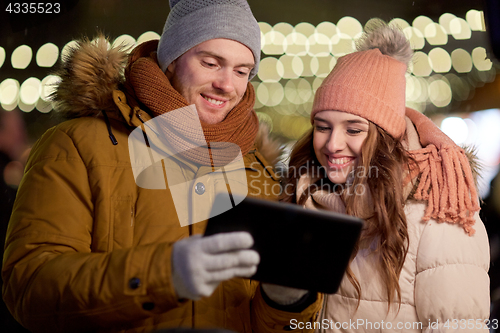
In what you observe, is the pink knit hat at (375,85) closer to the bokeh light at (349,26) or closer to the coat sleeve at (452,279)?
the coat sleeve at (452,279)

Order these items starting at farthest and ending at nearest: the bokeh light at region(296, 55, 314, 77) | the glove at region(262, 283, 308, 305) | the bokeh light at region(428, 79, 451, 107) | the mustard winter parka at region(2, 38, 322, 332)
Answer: the bokeh light at region(428, 79, 451, 107) → the bokeh light at region(296, 55, 314, 77) → the glove at region(262, 283, 308, 305) → the mustard winter parka at region(2, 38, 322, 332)

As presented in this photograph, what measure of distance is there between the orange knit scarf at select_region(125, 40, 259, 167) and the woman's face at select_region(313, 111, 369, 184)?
1.09 ft

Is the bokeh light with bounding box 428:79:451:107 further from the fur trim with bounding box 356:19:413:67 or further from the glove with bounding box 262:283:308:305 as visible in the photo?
the glove with bounding box 262:283:308:305

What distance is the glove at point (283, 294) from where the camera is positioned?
1.26 m

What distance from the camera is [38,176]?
48.7 inches

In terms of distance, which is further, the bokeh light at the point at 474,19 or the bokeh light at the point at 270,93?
the bokeh light at the point at 270,93

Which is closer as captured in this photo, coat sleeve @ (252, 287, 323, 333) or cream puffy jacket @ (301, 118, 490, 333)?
coat sleeve @ (252, 287, 323, 333)

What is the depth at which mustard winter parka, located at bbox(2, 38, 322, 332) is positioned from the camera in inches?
39.7

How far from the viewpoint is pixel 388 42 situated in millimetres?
1816

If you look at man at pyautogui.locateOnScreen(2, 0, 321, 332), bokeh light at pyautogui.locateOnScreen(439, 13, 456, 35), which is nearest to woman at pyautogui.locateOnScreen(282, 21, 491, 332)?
man at pyautogui.locateOnScreen(2, 0, 321, 332)

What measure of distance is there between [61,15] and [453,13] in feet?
10.9

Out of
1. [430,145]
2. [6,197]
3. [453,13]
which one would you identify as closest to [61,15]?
[6,197]

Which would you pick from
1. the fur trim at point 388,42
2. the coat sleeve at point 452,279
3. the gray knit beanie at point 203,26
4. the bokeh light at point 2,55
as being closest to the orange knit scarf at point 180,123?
the gray knit beanie at point 203,26

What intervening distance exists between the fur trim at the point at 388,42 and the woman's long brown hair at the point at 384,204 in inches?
15.1
